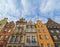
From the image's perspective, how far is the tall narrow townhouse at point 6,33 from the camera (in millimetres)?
28734

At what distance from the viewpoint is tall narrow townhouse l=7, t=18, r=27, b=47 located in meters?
27.7

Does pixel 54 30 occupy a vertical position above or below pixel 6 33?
above

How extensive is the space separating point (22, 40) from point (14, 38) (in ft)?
9.59

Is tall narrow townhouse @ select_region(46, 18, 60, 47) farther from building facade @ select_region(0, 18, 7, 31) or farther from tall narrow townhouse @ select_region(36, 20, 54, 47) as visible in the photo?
building facade @ select_region(0, 18, 7, 31)

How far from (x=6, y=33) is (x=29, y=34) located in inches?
326

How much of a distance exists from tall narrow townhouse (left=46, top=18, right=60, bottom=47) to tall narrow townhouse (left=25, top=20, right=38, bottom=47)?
232 inches

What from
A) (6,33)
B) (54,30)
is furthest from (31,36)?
(54,30)

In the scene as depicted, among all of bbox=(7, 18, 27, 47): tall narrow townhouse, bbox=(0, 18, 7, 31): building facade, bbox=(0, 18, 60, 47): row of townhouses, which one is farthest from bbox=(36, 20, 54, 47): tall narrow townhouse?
bbox=(0, 18, 7, 31): building facade

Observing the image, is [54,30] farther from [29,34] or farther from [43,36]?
[29,34]

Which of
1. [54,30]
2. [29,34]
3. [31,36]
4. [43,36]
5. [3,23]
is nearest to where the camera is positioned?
[43,36]

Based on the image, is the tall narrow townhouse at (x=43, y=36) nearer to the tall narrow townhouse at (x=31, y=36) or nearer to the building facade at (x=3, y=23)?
the tall narrow townhouse at (x=31, y=36)

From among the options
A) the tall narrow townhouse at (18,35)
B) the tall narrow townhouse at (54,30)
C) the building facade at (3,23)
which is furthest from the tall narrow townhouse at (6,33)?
the tall narrow townhouse at (54,30)

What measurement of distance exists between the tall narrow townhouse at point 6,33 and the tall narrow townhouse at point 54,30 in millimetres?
14436

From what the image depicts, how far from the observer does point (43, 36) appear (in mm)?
31109
